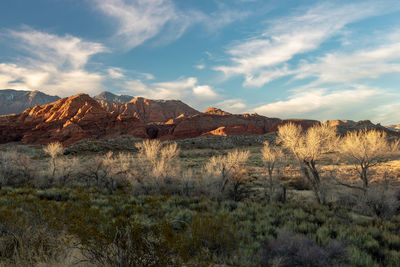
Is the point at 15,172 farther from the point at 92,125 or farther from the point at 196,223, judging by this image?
the point at 92,125

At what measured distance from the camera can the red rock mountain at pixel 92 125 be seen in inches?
2830

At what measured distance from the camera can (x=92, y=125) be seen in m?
78.5

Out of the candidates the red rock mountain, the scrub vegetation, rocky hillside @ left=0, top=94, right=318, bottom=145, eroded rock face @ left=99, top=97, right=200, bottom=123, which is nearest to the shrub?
the scrub vegetation

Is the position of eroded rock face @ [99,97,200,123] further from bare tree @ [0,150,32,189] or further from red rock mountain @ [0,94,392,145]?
bare tree @ [0,150,32,189]

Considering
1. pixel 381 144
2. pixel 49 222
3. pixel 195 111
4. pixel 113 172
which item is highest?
pixel 195 111

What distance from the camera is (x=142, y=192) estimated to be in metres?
16.0

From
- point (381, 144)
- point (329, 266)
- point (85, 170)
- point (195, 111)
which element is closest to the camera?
point (329, 266)

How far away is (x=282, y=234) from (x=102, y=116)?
288 feet

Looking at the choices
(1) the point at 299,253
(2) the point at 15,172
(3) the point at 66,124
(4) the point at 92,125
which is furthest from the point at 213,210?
(4) the point at 92,125

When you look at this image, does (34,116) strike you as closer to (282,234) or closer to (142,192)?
(142,192)

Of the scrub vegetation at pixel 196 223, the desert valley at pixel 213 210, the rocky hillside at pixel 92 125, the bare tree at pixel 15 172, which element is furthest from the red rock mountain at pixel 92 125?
the scrub vegetation at pixel 196 223

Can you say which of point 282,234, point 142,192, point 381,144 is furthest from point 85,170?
point 381,144

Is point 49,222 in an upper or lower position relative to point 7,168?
upper

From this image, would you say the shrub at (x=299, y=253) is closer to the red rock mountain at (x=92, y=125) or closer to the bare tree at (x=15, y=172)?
the bare tree at (x=15, y=172)
